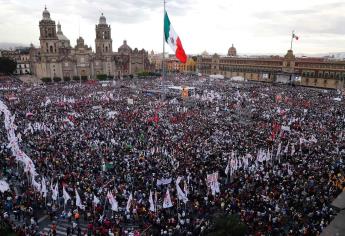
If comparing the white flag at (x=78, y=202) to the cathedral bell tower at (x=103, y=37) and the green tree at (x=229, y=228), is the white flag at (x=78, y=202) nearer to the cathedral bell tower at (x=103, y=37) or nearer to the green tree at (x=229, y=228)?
the green tree at (x=229, y=228)

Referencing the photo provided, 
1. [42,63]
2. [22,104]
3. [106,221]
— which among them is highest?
[42,63]

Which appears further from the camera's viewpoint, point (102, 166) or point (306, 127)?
point (306, 127)

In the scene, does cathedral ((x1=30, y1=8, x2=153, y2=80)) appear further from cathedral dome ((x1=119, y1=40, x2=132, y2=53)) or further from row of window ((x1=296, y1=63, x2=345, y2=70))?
row of window ((x1=296, y1=63, x2=345, y2=70))

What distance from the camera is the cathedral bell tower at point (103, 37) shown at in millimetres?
88375

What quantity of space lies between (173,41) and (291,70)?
213ft

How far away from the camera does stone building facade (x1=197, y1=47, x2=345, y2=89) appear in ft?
229

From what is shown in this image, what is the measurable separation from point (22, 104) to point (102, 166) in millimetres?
23950

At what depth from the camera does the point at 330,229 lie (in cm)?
1120

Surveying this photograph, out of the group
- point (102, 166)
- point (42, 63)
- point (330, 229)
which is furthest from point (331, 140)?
point (42, 63)

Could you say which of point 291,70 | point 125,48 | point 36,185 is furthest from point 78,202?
point 125,48

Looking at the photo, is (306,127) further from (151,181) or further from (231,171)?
(151,181)

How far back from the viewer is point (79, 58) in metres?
79.6

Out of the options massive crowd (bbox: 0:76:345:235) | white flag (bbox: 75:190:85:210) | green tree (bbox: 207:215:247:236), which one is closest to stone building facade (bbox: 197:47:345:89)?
massive crowd (bbox: 0:76:345:235)

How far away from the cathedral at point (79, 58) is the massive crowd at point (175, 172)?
43.5 meters
